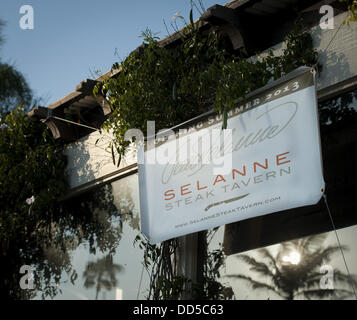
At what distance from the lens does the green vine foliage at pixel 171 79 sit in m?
5.21

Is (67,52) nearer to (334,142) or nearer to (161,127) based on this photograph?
(161,127)

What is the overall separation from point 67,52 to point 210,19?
2473mm

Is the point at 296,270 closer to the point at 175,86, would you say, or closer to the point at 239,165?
the point at 239,165

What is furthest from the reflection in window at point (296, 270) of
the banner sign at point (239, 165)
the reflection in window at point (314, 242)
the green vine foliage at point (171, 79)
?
the green vine foliage at point (171, 79)

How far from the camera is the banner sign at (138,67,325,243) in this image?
13.4ft

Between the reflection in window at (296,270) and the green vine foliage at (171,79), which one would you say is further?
the green vine foliage at (171,79)

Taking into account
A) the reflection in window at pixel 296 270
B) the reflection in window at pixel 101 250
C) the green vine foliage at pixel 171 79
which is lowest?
the reflection in window at pixel 296 270

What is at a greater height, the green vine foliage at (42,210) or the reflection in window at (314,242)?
the green vine foliage at (42,210)

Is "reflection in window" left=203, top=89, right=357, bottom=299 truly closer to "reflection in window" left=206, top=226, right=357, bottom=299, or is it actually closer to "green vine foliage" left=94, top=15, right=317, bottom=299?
"reflection in window" left=206, top=226, right=357, bottom=299

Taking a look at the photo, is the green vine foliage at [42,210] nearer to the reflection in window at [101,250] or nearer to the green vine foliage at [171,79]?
the reflection in window at [101,250]

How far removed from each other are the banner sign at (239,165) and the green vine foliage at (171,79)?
0.35m

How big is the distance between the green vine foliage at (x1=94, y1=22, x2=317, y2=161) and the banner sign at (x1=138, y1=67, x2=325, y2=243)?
1.15 feet

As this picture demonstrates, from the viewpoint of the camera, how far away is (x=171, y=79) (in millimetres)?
5523

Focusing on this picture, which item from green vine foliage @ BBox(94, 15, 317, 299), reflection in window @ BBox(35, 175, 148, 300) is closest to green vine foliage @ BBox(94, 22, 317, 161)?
green vine foliage @ BBox(94, 15, 317, 299)
